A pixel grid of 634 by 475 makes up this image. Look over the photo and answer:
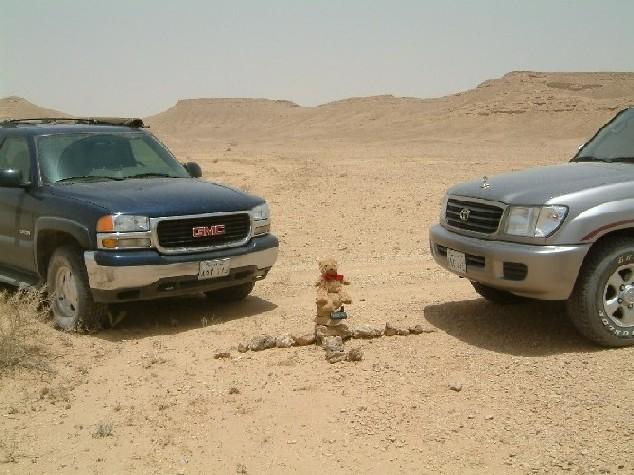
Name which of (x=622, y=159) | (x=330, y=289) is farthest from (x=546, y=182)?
(x=330, y=289)

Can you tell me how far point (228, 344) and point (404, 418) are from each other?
6.52ft

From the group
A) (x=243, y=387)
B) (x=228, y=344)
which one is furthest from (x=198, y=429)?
(x=228, y=344)

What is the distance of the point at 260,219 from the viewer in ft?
22.9

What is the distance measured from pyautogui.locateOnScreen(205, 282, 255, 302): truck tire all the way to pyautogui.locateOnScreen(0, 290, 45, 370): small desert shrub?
1.66 metres

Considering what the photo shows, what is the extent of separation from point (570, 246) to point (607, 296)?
0.54 meters

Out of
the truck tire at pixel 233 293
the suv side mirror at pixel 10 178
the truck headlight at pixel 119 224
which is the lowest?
the truck tire at pixel 233 293

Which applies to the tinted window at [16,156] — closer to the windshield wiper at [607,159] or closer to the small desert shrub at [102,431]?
the small desert shrub at [102,431]

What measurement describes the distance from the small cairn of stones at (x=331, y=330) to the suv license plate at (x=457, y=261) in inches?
21.4

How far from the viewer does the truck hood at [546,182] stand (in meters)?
5.50

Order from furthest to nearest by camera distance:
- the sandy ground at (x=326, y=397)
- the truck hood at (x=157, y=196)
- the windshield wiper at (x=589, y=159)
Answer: the windshield wiper at (x=589, y=159)
the truck hood at (x=157, y=196)
the sandy ground at (x=326, y=397)

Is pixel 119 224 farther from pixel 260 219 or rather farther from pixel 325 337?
pixel 325 337

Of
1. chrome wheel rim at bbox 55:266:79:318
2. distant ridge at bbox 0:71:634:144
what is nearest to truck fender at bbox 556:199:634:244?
chrome wheel rim at bbox 55:266:79:318

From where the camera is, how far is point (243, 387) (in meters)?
5.10

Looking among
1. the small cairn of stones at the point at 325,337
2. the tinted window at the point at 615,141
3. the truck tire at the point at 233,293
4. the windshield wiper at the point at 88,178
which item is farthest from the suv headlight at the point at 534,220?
the windshield wiper at the point at 88,178
